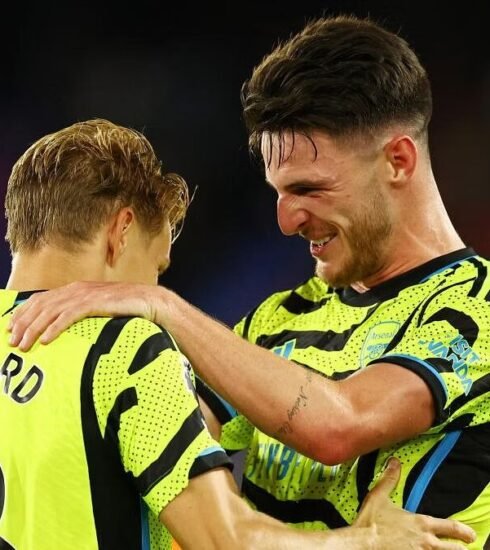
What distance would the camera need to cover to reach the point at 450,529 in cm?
166

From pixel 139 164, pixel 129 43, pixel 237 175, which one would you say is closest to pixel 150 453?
pixel 139 164

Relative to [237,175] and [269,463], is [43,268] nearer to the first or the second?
[269,463]

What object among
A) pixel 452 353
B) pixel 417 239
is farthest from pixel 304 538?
pixel 417 239

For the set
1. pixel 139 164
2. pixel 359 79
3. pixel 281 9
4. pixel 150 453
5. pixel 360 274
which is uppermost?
pixel 281 9

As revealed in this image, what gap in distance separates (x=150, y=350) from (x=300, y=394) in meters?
0.35

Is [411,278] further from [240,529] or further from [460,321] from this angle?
[240,529]

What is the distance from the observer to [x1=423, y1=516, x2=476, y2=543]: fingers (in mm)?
1630

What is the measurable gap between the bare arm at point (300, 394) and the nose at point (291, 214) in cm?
46

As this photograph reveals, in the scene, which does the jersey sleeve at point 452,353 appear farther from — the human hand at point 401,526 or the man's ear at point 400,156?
the man's ear at point 400,156

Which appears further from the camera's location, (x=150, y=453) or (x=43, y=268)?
(x=43, y=268)

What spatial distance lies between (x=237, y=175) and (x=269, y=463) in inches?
139

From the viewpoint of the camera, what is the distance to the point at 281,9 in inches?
218

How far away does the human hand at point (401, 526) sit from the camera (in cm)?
159

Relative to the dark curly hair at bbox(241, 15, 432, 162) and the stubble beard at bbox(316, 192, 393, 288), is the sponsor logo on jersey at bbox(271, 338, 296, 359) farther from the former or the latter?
the dark curly hair at bbox(241, 15, 432, 162)
